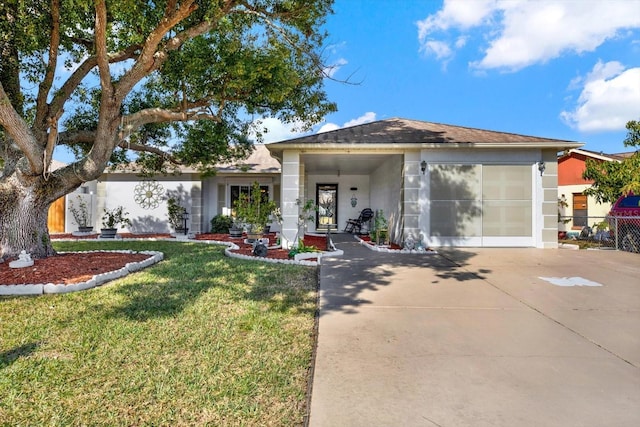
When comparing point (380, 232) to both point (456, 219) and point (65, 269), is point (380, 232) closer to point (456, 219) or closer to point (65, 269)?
point (456, 219)

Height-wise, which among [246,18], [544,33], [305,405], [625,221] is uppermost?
[544,33]

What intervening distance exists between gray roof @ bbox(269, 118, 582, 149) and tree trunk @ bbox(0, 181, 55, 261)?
16.5ft

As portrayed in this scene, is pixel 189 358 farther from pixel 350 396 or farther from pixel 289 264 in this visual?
pixel 289 264

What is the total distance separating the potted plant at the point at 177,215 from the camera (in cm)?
1296

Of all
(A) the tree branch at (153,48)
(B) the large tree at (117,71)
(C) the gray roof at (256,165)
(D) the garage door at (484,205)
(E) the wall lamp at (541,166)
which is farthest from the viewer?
(C) the gray roof at (256,165)

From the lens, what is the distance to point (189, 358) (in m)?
2.61

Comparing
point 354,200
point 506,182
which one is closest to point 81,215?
point 354,200

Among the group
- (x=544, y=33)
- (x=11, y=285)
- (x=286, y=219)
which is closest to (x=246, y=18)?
(x=286, y=219)

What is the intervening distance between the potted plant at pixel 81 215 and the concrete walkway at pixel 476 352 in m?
11.9

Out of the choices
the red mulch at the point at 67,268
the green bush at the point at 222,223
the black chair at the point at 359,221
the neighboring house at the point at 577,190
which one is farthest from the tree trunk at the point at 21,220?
the neighboring house at the point at 577,190

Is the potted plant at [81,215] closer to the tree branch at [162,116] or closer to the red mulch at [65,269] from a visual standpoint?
the red mulch at [65,269]

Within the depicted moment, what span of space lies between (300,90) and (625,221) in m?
9.48

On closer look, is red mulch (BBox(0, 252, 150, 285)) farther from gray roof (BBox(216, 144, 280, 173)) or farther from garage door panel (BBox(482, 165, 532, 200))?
garage door panel (BBox(482, 165, 532, 200))

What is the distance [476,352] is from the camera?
2740mm
